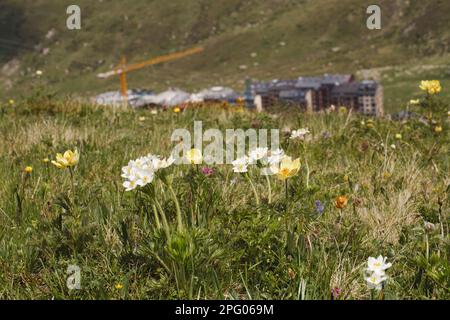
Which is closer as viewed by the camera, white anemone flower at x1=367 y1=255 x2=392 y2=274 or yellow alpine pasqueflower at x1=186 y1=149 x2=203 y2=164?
white anemone flower at x1=367 y1=255 x2=392 y2=274

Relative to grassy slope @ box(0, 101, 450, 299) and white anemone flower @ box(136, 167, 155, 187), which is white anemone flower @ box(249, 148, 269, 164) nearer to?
grassy slope @ box(0, 101, 450, 299)

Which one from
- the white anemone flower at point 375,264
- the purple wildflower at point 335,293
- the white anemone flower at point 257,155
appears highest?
the white anemone flower at point 257,155

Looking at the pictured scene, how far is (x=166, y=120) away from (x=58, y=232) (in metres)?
4.99

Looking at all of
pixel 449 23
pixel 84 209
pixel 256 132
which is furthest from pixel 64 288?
pixel 449 23

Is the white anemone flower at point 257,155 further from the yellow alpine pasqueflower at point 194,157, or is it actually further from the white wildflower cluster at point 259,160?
the yellow alpine pasqueflower at point 194,157

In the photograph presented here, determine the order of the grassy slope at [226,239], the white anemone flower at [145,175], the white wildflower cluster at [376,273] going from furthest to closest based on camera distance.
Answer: the white anemone flower at [145,175], the grassy slope at [226,239], the white wildflower cluster at [376,273]

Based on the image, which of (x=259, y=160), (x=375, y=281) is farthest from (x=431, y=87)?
(x=375, y=281)

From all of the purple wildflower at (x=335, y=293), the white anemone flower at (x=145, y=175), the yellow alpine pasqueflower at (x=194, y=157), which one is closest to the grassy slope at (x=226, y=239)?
the purple wildflower at (x=335, y=293)

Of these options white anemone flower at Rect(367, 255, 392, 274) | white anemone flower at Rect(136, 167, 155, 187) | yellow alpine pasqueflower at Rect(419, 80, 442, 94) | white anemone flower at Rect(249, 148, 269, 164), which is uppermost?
yellow alpine pasqueflower at Rect(419, 80, 442, 94)

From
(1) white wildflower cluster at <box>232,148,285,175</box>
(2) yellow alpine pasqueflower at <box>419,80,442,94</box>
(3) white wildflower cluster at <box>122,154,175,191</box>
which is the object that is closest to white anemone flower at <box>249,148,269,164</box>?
(1) white wildflower cluster at <box>232,148,285,175</box>

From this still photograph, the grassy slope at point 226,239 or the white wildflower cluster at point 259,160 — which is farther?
the white wildflower cluster at point 259,160

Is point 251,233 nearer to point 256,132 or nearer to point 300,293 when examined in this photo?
point 300,293

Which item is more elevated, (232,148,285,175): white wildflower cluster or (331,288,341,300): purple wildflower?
(232,148,285,175): white wildflower cluster

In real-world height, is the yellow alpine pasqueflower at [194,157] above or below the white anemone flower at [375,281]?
above
